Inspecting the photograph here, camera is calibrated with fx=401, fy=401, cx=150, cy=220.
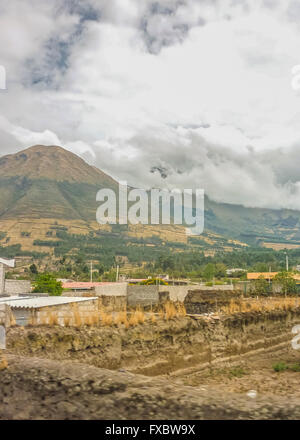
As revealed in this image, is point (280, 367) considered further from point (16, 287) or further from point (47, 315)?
point (16, 287)

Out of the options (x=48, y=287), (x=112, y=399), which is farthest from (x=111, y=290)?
(x=112, y=399)

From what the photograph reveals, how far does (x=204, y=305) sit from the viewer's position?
98.3 ft

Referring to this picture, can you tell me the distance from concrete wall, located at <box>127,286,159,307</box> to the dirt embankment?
495 inches

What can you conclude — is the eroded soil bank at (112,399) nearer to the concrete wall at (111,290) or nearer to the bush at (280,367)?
the bush at (280,367)

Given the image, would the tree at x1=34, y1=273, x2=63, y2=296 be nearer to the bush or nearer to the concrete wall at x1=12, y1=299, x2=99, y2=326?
the concrete wall at x1=12, y1=299, x2=99, y2=326

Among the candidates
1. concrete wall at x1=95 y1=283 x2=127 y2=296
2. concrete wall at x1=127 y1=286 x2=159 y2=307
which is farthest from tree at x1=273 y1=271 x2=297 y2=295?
concrete wall at x1=95 y1=283 x2=127 y2=296

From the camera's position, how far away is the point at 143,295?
31359mm

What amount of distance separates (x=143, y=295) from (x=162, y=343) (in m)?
18.0

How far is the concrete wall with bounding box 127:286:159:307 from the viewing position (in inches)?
1214

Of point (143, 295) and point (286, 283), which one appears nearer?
point (143, 295)

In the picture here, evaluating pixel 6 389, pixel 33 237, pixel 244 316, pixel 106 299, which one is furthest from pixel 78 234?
pixel 6 389

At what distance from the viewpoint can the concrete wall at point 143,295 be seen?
101ft

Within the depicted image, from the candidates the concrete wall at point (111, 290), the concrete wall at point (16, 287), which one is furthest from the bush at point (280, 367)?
the concrete wall at point (16, 287)
